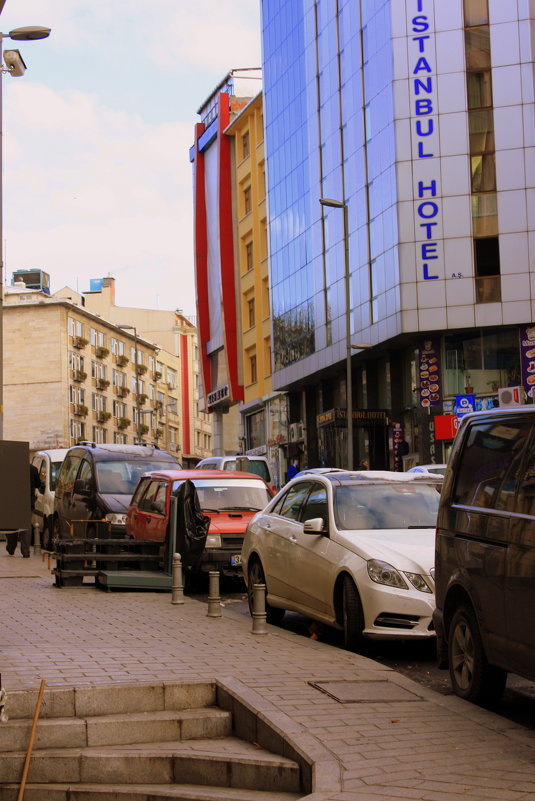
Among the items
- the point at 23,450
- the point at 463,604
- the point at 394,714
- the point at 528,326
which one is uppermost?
the point at 528,326

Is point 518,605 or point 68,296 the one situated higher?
point 68,296

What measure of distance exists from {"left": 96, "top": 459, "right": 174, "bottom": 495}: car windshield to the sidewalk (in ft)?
28.5

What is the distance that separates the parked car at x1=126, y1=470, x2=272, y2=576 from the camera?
52.4 feet

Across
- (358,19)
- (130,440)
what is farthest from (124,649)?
(130,440)

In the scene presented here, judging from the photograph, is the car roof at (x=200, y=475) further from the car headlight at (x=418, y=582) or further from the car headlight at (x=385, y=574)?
the car headlight at (x=418, y=582)

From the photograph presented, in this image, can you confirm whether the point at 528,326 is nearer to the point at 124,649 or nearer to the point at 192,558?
the point at 192,558

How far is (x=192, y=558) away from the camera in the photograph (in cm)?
1514

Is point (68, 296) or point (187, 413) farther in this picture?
point (187, 413)

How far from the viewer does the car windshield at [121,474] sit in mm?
21453

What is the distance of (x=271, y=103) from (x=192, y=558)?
4548cm

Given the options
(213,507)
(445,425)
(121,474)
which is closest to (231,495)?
(213,507)

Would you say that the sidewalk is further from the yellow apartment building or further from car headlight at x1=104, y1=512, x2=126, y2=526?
the yellow apartment building

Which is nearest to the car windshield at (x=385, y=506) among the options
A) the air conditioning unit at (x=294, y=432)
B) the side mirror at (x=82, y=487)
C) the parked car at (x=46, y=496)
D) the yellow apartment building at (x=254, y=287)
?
the side mirror at (x=82, y=487)

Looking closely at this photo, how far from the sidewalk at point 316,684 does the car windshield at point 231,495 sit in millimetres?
4509
